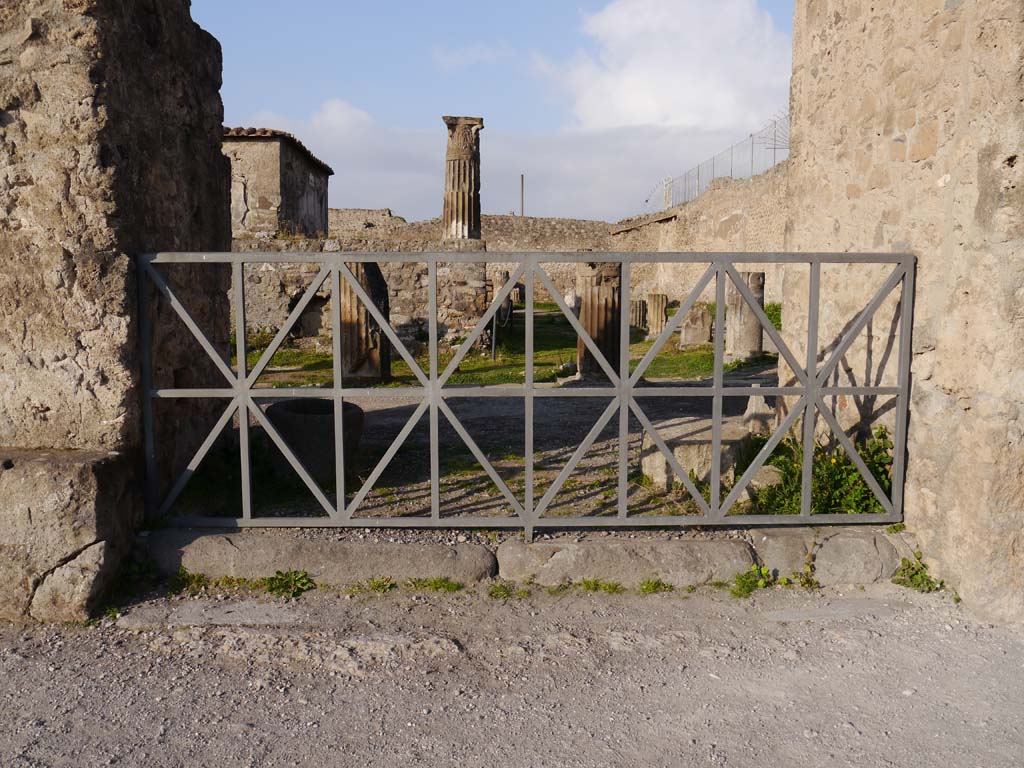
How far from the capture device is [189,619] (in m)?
3.69

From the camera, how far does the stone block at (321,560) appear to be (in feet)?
13.2

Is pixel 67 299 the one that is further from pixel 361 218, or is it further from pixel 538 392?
pixel 361 218

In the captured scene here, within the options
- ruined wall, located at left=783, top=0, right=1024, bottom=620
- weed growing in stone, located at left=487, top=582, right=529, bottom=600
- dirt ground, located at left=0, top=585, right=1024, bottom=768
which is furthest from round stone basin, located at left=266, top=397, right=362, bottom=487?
ruined wall, located at left=783, top=0, right=1024, bottom=620

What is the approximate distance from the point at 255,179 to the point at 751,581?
16544 mm

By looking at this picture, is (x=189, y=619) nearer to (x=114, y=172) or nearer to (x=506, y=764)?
(x=506, y=764)

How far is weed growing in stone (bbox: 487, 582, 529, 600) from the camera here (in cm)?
393

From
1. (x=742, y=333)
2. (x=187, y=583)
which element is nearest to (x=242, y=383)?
(x=187, y=583)

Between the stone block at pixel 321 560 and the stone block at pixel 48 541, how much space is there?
0.38m

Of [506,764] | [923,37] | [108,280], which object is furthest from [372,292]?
[506,764]

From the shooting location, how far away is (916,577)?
4.00 m

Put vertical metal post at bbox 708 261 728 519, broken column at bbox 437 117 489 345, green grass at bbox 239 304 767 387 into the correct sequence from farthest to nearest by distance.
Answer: broken column at bbox 437 117 489 345 < green grass at bbox 239 304 767 387 < vertical metal post at bbox 708 261 728 519

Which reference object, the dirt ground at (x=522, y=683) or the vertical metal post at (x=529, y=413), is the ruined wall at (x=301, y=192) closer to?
the vertical metal post at (x=529, y=413)

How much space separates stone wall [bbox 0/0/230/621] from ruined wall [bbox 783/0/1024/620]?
4.05 meters

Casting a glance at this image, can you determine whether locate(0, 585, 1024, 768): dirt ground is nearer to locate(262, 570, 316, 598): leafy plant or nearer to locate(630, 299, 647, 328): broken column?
locate(262, 570, 316, 598): leafy plant
